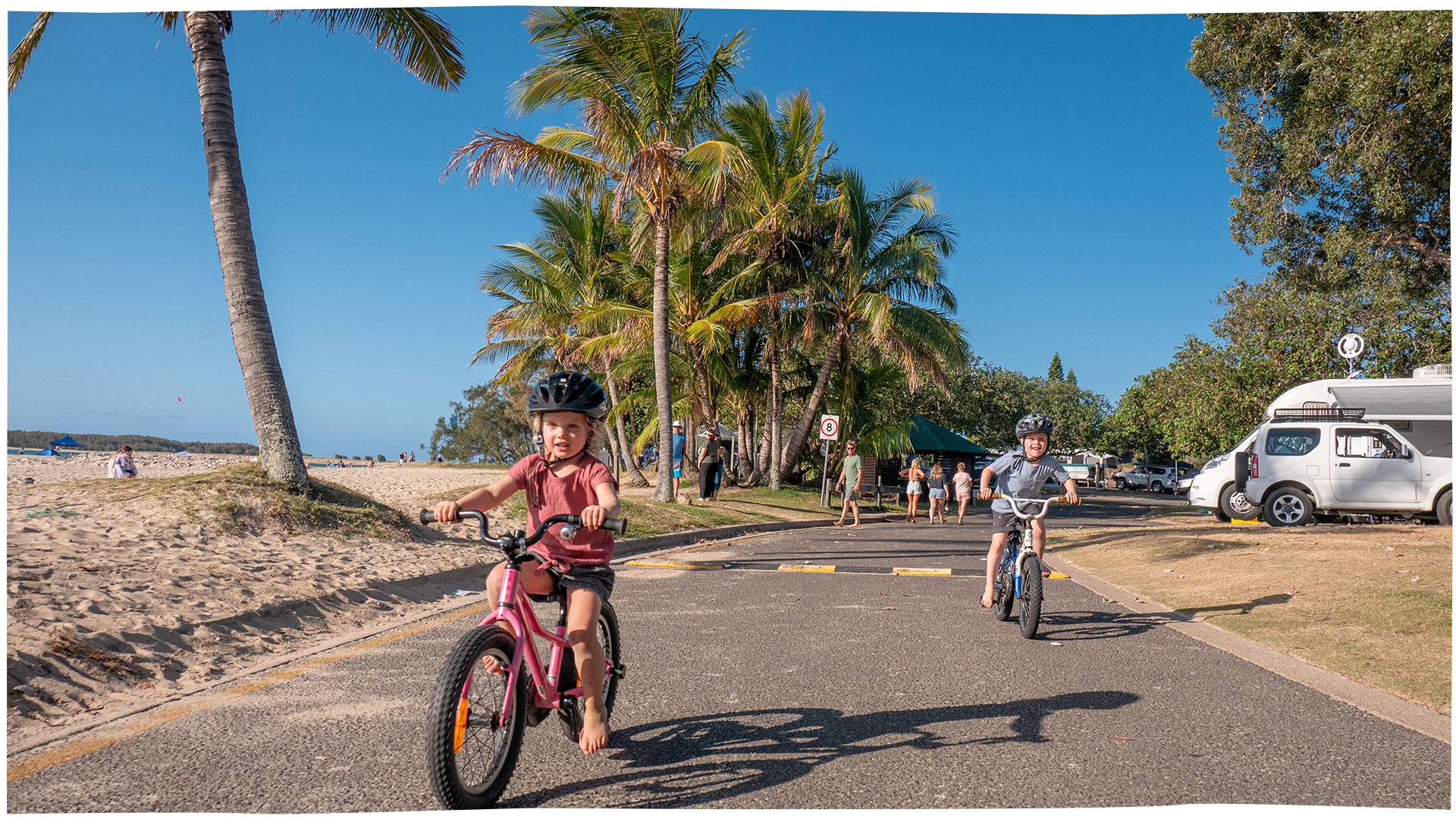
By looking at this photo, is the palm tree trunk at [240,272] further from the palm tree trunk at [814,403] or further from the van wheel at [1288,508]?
the palm tree trunk at [814,403]

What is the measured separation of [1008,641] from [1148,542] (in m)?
8.39

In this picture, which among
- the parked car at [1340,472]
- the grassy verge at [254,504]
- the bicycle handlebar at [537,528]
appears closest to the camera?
the bicycle handlebar at [537,528]

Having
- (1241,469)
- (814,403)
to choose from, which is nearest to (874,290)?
(814,403)

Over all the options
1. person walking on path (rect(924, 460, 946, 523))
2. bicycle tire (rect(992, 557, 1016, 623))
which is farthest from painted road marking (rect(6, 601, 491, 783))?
person walking on path (rect(924, 460, 946, 523))

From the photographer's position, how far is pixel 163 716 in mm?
4168

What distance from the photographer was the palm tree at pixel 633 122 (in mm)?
16703

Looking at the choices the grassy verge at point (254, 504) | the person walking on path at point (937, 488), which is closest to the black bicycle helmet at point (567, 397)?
the grassy verge at point (254, 504)

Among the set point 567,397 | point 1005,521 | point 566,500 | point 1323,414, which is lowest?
point 1005,521

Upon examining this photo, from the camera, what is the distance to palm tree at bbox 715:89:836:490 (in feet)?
78.6

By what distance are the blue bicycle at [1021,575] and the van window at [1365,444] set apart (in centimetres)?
1191

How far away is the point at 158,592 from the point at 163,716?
2289 mm

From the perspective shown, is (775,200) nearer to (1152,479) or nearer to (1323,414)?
(1323,414)

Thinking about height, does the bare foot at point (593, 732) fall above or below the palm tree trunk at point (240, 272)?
below

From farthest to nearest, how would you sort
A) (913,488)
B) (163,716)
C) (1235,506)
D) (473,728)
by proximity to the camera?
(913,488) → (1235,506) → (163,716) → (473,728)
